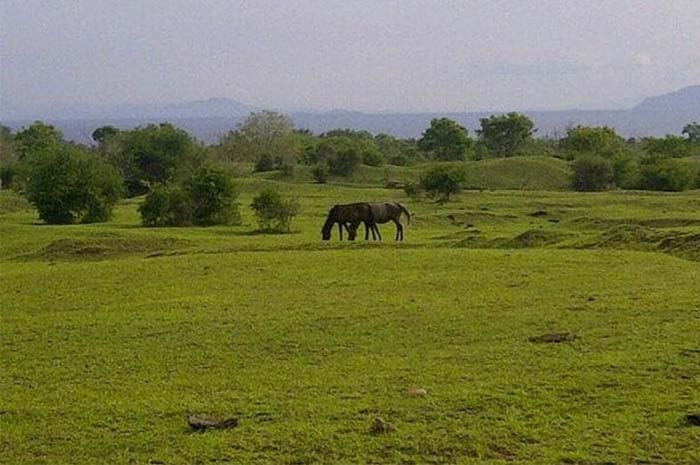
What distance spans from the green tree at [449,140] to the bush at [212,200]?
221ft

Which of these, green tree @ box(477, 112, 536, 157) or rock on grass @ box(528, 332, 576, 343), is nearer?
rock on grass @ box(528, 332, 576, 343)

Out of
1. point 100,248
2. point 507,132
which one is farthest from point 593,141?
point 100,248

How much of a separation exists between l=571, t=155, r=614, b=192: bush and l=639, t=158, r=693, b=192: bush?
3915mm

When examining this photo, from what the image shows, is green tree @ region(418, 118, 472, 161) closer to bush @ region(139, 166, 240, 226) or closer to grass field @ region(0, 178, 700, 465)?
bush @ region(139, 166, 240, 226)

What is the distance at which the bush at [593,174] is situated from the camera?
7250 cm

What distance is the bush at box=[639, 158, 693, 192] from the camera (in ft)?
216

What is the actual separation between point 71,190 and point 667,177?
42.3 metres

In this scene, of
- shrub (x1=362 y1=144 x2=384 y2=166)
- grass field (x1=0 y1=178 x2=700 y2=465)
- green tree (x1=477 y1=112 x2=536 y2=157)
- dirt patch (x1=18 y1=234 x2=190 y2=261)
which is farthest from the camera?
green tree (x1=477 y1=112 x2=536 y2=157)

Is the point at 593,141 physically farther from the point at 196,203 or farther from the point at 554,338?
the point at 554,338

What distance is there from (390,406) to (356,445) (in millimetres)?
1092

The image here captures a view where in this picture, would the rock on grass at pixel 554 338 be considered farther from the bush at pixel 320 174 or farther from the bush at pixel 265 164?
the bush at pixel 265 164

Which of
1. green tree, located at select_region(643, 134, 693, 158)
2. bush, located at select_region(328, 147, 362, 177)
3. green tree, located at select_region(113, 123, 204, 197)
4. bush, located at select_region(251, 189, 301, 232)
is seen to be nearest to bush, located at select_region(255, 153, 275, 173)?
bush, located at select_region(328, 147, 362, 177)

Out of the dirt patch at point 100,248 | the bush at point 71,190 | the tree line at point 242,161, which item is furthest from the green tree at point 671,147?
the dirt patch at point 100,248

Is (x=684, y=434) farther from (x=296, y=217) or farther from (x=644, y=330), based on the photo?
(x=296, y=217)
